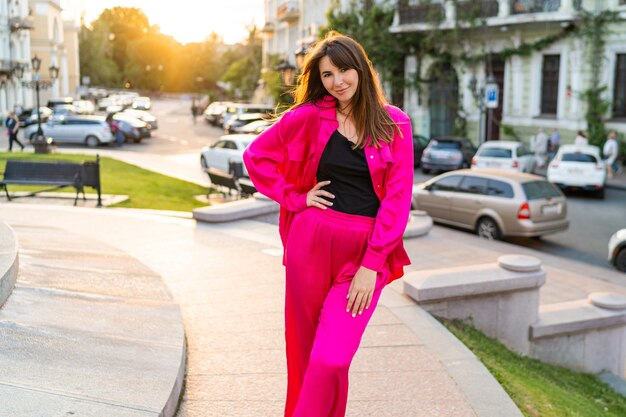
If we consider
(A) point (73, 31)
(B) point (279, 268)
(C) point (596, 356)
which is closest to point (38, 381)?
(B) point (279, 268)

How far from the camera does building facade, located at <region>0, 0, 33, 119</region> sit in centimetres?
5522

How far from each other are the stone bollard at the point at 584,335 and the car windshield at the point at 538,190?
667cm

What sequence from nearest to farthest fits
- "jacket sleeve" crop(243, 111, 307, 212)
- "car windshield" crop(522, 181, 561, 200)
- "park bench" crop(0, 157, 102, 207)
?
1. "jacket sleeve" crop(243, 111, 307, 212)
2. "park bench" crop(0, 157, 102, 207)
3. "car windshield" crop(522, 181, 561, 200)

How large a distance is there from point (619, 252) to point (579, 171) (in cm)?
964

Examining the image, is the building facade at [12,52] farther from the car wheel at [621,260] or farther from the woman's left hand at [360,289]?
the woman's left hand at [360,289]

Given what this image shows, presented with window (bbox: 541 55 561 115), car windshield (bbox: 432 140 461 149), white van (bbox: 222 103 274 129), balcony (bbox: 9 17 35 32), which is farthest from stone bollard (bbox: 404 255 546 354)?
balcony (bbox: 9 17 35 32)

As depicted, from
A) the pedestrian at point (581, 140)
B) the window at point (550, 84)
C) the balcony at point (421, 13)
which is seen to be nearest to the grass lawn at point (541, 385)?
the pedestrian at point (581, 140)

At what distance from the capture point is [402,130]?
3.88 metres

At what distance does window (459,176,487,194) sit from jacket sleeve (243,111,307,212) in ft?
41.8

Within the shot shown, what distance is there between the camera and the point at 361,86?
3852 millimetres

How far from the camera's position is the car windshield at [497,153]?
1010 inches

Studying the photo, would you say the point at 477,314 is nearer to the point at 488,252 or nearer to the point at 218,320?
the point at 218,320

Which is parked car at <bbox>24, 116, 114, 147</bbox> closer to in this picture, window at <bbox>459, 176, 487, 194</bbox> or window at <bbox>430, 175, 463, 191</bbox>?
window at <bbox>430, 175, 463, 191</bbox>

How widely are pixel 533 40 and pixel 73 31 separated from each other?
223 ft
